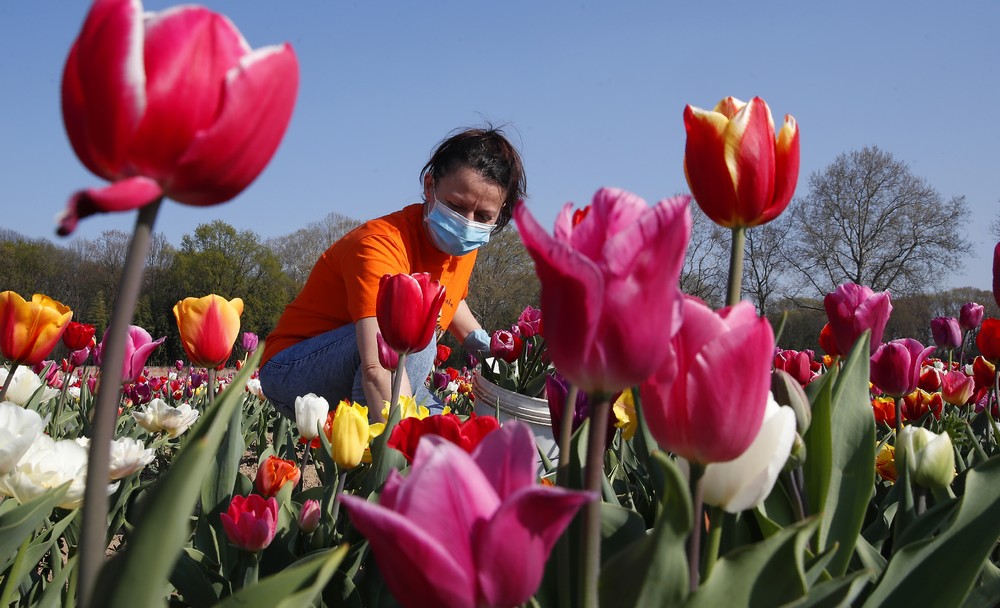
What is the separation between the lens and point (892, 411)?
89.2 inches

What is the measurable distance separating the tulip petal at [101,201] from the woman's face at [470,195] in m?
2.76

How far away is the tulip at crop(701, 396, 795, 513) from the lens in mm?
670

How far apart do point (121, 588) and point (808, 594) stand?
1.69 feet

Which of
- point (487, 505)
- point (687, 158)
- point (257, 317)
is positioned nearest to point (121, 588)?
point (487, 505)

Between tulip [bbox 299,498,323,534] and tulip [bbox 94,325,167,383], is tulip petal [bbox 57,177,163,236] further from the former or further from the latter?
tulip [bbox 94,325,167,383]

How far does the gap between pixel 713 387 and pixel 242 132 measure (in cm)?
38

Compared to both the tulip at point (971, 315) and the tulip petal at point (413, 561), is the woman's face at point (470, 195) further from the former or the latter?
the tulip petal at point (413, 561)

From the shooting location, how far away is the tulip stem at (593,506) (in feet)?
1.74

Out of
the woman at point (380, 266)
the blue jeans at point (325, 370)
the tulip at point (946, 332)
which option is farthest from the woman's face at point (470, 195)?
the tulip at point (946, 332)

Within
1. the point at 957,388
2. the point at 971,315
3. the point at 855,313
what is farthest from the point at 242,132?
the point at 971,315

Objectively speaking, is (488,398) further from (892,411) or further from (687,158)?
(687,158)

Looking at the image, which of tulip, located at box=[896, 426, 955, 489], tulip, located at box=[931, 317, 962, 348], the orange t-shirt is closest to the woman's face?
the orange t-shirt

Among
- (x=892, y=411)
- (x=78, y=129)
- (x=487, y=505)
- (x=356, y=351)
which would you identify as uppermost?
(x=78, y=129)

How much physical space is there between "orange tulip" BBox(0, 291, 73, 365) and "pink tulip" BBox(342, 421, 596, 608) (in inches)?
56.1
